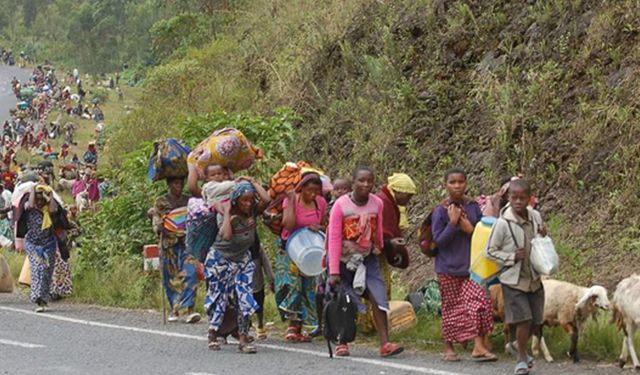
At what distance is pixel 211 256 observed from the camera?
11352mm

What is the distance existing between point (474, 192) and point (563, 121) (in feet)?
4.39

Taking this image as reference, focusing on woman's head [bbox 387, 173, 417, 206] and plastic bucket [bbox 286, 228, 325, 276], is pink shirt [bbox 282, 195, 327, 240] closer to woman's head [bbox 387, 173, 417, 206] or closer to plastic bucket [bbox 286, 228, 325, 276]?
plastic bucket [bbox 286, 228, 325, 276]

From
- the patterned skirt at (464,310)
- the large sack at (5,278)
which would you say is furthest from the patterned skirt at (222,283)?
the large sack at (5,278)

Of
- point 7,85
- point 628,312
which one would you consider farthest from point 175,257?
point 7,85

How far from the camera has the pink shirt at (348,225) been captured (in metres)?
10.5

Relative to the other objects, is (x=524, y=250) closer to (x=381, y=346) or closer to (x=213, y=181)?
(x=381, y=346)

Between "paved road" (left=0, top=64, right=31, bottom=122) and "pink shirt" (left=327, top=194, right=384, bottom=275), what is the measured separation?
6774cm

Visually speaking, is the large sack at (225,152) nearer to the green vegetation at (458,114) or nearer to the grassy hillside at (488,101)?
the green vegetation at (458,114)

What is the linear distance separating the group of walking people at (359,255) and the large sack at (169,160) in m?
0.91

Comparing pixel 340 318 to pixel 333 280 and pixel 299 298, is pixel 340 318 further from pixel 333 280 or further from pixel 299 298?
pixel 299 298

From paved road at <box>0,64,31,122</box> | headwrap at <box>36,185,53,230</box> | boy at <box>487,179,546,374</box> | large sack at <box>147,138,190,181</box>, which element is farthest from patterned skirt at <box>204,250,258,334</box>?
paved road at <box>0,64,31,122</box>

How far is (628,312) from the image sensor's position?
30.9 feet

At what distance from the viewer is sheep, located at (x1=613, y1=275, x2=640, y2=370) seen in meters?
9.36

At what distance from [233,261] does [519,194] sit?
2.96 meters
